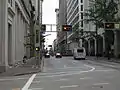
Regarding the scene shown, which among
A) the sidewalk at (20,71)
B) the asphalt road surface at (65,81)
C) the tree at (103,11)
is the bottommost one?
the asphalt road surface at (65,81)

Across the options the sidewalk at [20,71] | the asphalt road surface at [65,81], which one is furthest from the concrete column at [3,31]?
the asphalt road surface at [65,81]

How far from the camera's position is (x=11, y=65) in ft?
129

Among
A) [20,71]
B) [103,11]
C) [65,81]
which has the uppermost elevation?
[103,11]

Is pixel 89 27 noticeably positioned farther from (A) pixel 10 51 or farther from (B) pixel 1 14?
(B) pixel 1 14

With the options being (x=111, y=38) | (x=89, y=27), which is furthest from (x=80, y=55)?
(x=89, y=27)

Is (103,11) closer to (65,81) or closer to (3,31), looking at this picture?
(3,31)

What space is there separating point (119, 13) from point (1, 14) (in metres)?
48.9

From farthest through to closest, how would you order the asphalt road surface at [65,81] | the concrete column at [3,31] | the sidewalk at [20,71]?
the concrete column at [3,31] → the sidewalk at [20,71] → the asphalt road surface at [65,81]

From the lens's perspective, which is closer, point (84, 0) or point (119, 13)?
point (119, 13)

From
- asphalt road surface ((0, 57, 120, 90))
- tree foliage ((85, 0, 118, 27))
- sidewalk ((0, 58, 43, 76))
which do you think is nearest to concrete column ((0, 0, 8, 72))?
sidewalk ((0, 58, 43, 76))

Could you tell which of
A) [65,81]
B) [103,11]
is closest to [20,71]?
[65,81]

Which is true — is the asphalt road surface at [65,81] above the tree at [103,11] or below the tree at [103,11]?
below

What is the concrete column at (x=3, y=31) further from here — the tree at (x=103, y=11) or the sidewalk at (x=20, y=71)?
the tree at (x=103, y=11)

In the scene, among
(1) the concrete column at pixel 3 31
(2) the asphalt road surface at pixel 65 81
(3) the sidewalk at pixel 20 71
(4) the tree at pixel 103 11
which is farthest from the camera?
(4) the tree at pixel 103 11
